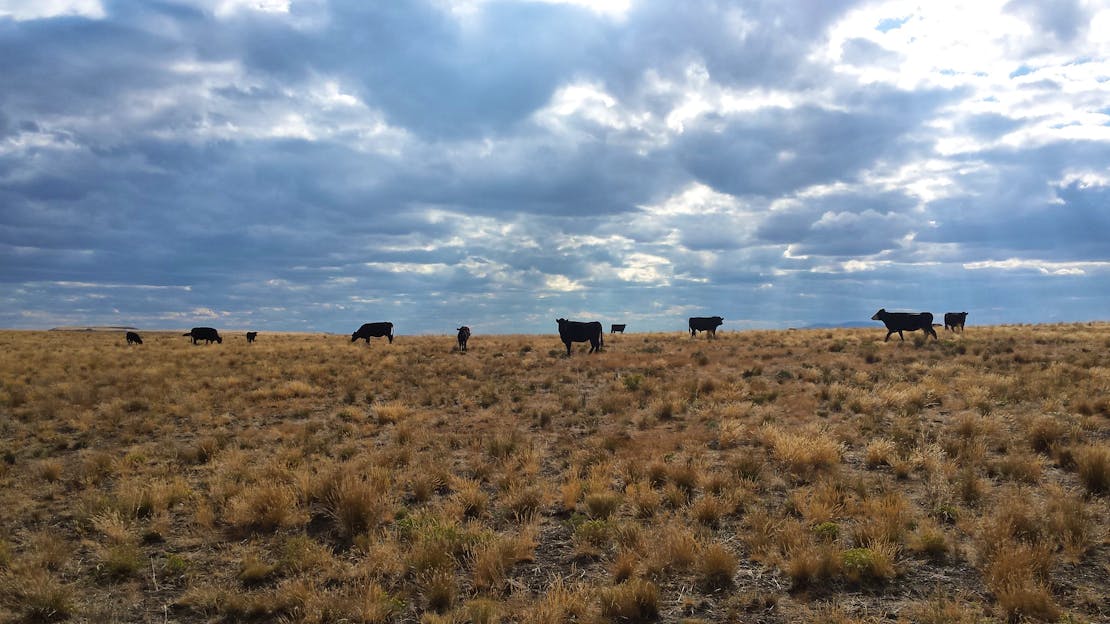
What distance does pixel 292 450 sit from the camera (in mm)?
13000

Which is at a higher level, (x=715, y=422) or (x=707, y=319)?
(x=707, y=319)

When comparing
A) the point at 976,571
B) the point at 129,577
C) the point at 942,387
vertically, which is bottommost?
the point at 129,577

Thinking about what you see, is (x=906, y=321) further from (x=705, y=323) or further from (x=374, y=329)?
(x=374, y=329)

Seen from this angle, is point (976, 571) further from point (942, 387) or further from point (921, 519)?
point (942, 387)

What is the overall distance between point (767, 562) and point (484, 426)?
1006 centimetres

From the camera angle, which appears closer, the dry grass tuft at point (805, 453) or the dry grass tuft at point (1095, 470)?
the dry grass tuft at point (1095, 470)

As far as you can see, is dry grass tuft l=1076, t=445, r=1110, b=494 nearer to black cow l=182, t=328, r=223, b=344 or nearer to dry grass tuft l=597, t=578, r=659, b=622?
dry grass tuft l=597, t=578, r=659, b=622

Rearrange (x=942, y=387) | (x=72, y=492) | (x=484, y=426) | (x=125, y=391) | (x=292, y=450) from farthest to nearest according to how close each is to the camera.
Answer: (x=125, y=391)
(x=942, y=387)
(x=484, y=426)
(x=292, y=450)
(x=72, y=492)

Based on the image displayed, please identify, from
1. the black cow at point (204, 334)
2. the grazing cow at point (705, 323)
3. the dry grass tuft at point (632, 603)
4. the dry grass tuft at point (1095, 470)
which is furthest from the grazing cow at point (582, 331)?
the black cow at point (204, 334)

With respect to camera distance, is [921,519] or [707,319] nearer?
[921,519]

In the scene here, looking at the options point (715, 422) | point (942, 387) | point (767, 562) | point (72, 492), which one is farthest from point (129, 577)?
point (942, 387)

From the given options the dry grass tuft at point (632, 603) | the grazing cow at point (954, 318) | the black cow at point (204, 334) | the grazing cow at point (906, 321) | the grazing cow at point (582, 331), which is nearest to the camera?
the dry grass tuft at point (632, 603)

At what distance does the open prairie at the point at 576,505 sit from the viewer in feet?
21.4

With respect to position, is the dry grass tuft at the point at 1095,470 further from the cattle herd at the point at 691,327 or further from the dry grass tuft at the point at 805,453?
the cattle herd at the point at 691,327
